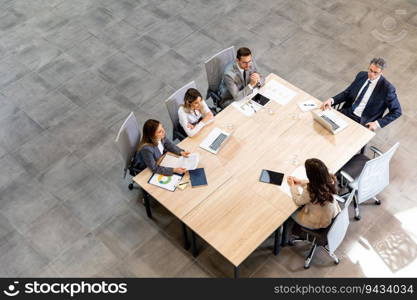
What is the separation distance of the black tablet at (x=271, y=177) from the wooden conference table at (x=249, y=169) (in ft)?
0.19

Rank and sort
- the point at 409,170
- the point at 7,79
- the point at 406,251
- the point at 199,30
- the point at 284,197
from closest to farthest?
the point at 284,197, the point at 406,251, the point at 409,170, the point at 7,79, the point at 199,30

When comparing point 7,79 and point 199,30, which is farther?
→ point 199,30

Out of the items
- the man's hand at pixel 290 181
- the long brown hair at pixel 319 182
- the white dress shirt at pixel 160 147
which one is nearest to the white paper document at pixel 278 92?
the man's hand at pixel 290 181

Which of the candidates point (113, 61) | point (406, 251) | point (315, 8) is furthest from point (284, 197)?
point (315, 8)

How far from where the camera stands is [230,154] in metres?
5.61

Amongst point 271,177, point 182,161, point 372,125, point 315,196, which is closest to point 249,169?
Answer: point 271,177

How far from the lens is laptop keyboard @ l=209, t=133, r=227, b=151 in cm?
565

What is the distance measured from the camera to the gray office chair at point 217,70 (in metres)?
6.45

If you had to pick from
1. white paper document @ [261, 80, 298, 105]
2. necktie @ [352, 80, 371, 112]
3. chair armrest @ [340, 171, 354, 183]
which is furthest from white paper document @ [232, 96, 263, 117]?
chair armrest @ [340, 171, 354, 183]

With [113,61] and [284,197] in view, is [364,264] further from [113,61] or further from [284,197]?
[113,61]

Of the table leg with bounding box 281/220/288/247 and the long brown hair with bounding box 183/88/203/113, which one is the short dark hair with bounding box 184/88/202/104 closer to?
the long brown hair with bounding box 183/88/203/113

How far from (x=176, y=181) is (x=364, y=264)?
2.20 meters

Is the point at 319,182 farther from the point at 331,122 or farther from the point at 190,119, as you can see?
the point at 190,119

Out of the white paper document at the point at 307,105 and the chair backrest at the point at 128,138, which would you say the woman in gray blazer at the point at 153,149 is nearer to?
the chair backrest at the point at 128,138
